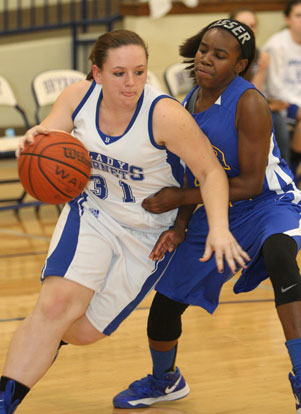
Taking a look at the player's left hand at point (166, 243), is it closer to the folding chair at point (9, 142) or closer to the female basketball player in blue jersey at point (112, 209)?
the female basketball player in blue jersey at point (112, 209)

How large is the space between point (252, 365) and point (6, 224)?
12.0 ft

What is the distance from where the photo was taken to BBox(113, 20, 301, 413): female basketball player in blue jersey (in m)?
2.67

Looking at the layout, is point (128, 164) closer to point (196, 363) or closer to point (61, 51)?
point (196, 363)

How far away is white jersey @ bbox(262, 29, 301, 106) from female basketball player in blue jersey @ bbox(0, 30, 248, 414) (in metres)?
4.64

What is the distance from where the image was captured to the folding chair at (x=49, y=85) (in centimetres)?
709

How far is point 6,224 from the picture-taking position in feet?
22.1

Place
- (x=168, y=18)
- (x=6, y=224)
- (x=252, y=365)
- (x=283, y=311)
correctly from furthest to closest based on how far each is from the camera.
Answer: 1. (x=168, y=18)
2. (x=6, y=224)
3. (x=252, y=365)
4. (x=283, y=311)

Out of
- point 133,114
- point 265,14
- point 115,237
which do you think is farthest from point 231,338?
point 265,14

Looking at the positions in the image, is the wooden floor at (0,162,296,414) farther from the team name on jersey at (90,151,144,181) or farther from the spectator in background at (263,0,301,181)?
the spectator in background at (263,0,301,181)

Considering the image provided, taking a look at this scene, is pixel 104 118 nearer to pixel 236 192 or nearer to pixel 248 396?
pixel 236 192

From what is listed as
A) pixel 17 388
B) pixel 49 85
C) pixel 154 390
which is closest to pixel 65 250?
pixel 17 388

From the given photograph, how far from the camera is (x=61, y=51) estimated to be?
973 centimetres

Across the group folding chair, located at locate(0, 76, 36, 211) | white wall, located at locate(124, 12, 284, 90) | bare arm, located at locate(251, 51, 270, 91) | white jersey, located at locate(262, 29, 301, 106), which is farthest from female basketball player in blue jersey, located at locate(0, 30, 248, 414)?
white wall, located at locate(124, 12, 284, 90)

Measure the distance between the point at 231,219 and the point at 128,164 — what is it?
1.45 ft
